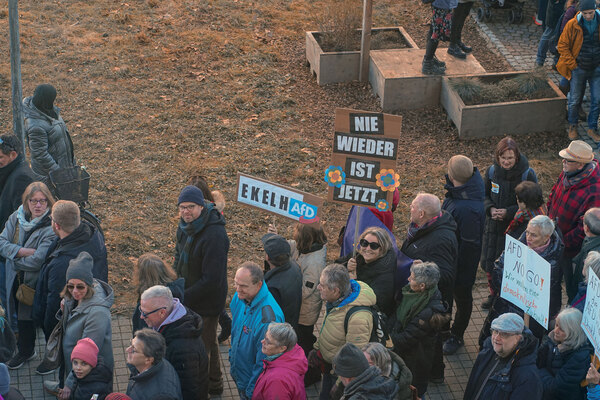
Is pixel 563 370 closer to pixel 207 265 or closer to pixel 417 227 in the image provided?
pixel 417 227

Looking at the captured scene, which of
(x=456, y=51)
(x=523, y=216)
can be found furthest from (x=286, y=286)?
(x=456, y=51)

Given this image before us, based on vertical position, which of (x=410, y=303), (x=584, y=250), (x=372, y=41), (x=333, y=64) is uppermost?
(x=584, y=250)

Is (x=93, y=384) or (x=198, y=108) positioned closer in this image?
(x=93, y=384)

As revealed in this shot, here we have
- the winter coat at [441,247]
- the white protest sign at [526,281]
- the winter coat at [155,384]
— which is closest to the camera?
the winter coat at [155,384]

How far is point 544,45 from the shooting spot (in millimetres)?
13656

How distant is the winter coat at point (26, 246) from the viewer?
23.5 ft

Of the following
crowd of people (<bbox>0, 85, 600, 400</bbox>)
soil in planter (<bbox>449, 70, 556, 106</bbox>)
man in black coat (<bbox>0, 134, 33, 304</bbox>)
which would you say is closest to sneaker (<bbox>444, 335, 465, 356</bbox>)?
crowd of people (<bbox>0, 85, 600, 400</bbox>)

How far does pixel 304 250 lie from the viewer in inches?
285

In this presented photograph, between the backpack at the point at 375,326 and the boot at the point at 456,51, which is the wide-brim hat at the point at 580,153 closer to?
the backpack at the point at 375,326

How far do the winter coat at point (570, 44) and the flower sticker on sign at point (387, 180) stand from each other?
529 centimetres

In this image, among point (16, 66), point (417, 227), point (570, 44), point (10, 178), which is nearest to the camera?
point (417, 227)

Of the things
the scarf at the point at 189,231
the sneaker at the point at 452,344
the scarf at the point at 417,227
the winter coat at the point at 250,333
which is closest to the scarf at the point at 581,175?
the scarf at the point at 417,227

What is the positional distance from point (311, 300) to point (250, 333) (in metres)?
1.01

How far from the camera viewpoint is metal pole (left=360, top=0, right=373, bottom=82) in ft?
42.5
